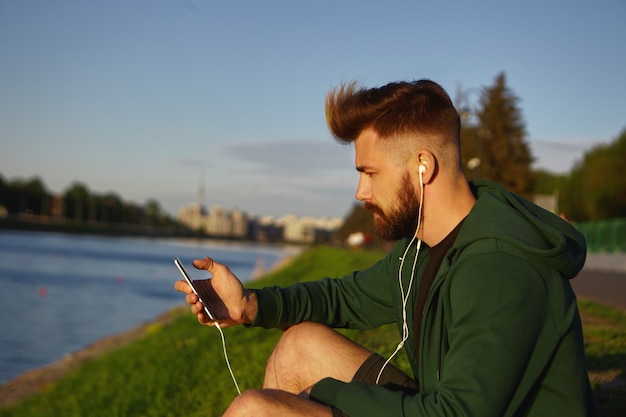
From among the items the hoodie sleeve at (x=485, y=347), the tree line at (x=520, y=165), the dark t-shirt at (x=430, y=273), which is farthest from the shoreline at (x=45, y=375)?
the tree line at (x=520, y=165)

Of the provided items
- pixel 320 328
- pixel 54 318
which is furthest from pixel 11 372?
pixel 320 328

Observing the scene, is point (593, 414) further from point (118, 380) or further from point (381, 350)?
point (118, 380)

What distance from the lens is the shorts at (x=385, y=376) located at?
271 cm

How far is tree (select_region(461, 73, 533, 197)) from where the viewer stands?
145 ft

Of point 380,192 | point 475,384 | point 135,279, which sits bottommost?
point 135,279

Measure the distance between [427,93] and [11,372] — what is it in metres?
12.5

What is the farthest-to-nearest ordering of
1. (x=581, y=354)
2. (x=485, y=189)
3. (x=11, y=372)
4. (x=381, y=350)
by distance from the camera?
1. (x=11, y=372)
2. (x=381, y=350)
3. (x=485, y=189)
4. (x=581, y=354)

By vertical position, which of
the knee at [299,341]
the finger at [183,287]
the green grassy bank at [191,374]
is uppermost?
the finger at [183,287]

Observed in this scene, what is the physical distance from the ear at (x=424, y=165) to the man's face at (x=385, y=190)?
38 millimetres

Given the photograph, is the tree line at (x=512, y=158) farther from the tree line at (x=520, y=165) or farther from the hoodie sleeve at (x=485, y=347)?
the hoodie sleeve at (x=485, y=347)

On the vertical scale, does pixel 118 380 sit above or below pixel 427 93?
below

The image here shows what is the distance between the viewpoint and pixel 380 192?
2.54m

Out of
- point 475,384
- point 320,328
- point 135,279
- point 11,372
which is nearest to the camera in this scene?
point 475,384

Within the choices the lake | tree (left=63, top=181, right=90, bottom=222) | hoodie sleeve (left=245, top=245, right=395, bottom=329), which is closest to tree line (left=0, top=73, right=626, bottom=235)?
the lake
